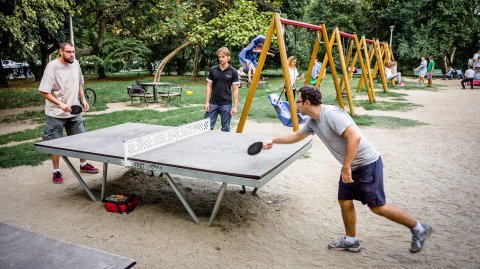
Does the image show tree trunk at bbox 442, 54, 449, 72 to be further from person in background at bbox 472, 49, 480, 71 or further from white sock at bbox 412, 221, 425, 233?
white sock at bbox 412, 221, 425, 233

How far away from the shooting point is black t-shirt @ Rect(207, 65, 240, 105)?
6406mm

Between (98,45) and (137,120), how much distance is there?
682cm

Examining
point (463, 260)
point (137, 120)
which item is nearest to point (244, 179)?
point (463, 260)

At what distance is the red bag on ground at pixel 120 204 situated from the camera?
435 cm

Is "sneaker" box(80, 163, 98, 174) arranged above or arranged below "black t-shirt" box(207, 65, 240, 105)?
below

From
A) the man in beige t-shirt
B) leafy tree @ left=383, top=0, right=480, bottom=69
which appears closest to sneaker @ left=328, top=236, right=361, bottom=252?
the man in beige t-shirt

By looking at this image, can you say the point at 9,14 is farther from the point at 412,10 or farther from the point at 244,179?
the point at 412,10

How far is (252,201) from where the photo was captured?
15.5 feet

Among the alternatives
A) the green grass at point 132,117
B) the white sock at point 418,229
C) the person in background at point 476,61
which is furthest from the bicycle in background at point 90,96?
the person in background at point 476,61

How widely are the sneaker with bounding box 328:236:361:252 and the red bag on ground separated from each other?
8.32 feet

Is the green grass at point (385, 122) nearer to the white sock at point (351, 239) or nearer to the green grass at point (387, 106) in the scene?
the green grass at point (387, 106)

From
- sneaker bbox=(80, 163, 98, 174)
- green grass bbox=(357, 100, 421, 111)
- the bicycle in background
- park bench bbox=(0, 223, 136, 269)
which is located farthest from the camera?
the bicycle in background

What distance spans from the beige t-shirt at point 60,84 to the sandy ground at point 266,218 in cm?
120

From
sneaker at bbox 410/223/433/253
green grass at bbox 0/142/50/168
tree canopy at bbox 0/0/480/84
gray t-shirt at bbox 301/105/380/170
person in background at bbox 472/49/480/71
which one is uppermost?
tree canopy at bbox 0/0/480/84
